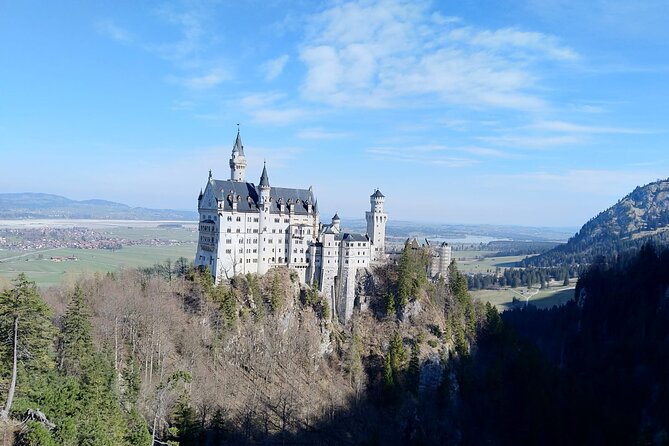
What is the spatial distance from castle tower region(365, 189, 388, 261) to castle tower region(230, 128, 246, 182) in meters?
27.9

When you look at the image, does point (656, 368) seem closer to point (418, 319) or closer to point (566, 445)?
point (566, 445)

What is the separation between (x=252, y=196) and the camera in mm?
96812

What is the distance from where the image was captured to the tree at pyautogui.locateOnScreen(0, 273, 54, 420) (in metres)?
39.1

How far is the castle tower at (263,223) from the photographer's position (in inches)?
3723

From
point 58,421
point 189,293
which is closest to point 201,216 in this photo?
point 189,293

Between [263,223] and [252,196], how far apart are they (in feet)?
19.5

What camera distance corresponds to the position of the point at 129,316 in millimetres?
67188

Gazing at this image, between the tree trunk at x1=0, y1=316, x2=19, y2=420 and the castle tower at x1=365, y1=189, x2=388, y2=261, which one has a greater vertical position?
the castle tower at x1=365, y1=189, x2=388, y2=261

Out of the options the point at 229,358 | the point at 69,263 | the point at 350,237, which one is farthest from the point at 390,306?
the point at 69,263

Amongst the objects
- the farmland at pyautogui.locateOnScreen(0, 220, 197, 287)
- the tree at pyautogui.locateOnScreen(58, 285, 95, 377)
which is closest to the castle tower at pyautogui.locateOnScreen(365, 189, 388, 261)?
the farmland at pyautogui.locateOnScreen(0, 220, 197, 287)

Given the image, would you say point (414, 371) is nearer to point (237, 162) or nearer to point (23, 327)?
point (237, 162)

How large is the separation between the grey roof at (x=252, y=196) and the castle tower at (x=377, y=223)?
1367 cm

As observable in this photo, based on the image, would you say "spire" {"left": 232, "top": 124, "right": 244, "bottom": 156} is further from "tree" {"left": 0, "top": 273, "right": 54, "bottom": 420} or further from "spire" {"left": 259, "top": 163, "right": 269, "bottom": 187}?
"tree" {"left": 0, "top": 273, "right": 54, "bottom": 420}

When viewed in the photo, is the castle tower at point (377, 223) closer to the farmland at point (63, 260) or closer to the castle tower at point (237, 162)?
the castle tower at point (237, 162)
